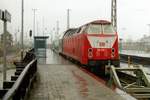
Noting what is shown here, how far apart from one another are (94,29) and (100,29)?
15.4 inches

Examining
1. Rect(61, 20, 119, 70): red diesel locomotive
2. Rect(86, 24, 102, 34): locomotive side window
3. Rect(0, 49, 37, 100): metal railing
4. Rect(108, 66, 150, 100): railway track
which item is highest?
Rect(86, 24, 102, 34): locomotive side window

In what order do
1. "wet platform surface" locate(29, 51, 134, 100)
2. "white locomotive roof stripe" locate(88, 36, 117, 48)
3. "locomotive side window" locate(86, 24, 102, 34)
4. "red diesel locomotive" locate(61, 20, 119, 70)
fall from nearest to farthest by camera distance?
1. "wet platform surface" locate(29, 51, 134, 100)
2. "red diesel locomotive" locate(61, 20, 119, 70)
3. "white locomotive roof stripe" locate(88, 36, 117, 48)
4. "locomotive side window" locate(86, 24, 102, 34)

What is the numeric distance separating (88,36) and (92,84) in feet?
26.9

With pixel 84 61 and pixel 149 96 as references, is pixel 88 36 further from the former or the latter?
pixel 149 96

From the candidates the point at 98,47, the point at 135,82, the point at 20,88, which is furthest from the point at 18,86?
the point at 98,47

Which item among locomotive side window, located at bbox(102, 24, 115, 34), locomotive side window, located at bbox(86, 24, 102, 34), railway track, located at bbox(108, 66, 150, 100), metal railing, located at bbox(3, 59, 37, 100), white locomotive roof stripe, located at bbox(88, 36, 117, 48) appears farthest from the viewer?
locomotive side window, located at bbox(102, 24, 115, 34)

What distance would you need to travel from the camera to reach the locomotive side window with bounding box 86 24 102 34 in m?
22.6

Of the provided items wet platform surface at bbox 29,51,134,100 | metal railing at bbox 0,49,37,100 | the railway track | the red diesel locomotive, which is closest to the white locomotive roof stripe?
the red diesel locomotive

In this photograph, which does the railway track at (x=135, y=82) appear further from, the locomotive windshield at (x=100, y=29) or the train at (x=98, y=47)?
the locomotive windshield at (x=100, y=29)

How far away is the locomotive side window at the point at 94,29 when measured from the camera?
22.6m

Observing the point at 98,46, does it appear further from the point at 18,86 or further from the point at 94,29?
the point at 18,86

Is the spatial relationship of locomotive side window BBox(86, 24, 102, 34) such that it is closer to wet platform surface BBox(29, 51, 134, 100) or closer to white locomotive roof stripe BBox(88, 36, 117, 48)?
white locomotive roof stripe BBox(88, 36, 117, 48)

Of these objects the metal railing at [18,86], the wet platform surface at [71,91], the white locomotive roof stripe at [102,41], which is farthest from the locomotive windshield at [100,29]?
the metal railing at [18,86]

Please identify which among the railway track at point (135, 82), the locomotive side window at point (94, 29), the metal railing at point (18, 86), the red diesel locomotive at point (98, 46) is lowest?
the railway track at point (135, 82)
